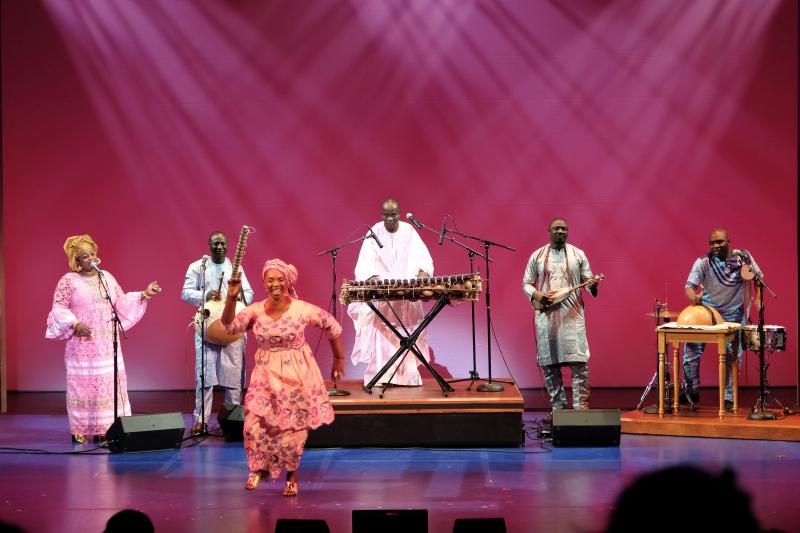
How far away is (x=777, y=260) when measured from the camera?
1045 cm

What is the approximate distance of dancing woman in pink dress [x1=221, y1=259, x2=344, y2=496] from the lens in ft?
20.4

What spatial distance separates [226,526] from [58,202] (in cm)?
639

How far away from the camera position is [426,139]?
10.6 m

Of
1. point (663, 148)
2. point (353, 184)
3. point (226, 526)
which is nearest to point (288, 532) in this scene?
point (226, 526)

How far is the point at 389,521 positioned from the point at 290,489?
8.94ft

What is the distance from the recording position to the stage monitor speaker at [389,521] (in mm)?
3520

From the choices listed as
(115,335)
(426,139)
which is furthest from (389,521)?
(426,139)

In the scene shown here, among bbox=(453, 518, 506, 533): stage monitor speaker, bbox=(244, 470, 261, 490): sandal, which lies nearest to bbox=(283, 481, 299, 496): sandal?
bbox=(244, 470, 261, 490): sandal

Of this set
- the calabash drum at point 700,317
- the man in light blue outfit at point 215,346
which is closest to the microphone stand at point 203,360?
the man in light blue outfit at point 215,346

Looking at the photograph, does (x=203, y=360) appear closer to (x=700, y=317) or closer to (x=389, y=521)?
(x=700, y=317)

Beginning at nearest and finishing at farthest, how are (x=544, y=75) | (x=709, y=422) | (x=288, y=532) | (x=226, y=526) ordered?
1. (x=288, y=532)
2. (x=226, y=526)
3. (x=709, y=422)
4. (x=544, y=75)

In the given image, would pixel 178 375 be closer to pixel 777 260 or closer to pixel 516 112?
pixel 516 112

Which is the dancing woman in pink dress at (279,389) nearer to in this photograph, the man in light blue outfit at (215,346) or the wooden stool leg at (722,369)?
the man in light blue outfit at (215,346)

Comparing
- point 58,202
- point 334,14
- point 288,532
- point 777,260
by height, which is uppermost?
point 334,14
